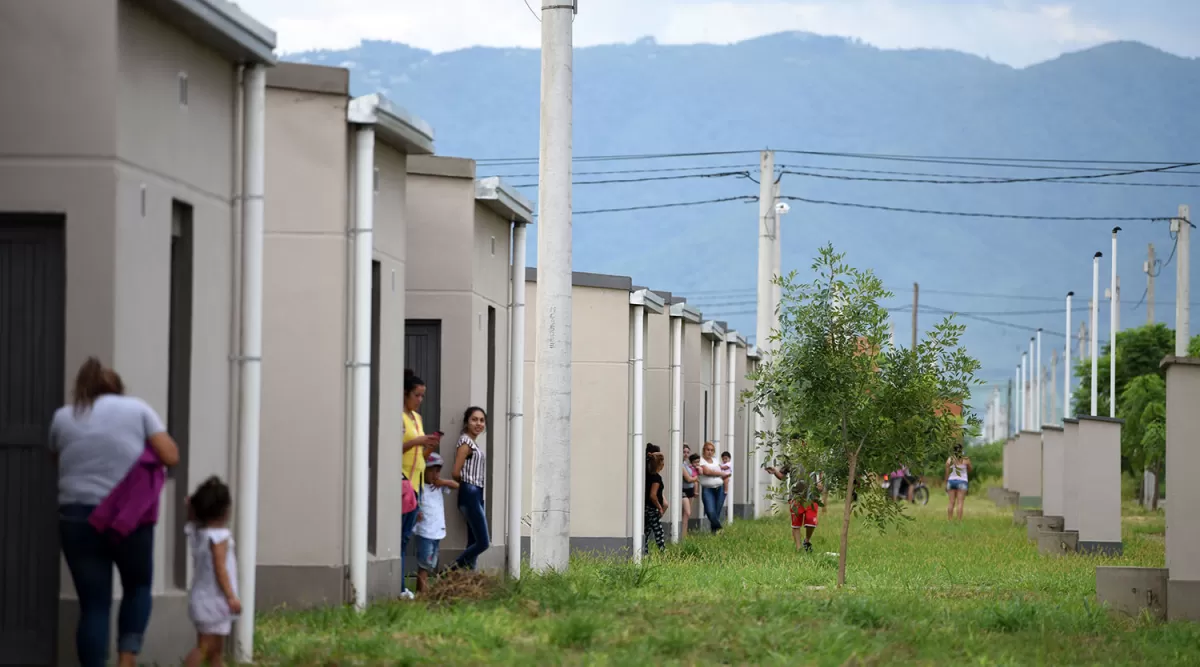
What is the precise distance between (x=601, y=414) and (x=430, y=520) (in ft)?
32.0

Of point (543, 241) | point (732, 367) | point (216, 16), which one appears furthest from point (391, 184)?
point (732, 367)

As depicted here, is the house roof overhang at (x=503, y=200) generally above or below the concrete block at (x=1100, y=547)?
above

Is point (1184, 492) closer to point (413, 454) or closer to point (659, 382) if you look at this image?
point (413, 454)

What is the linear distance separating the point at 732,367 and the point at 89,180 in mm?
30040

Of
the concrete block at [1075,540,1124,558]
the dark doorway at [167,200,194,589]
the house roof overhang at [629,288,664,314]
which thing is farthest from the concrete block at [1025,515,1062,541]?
the dark doorway at [167,200,194,589]

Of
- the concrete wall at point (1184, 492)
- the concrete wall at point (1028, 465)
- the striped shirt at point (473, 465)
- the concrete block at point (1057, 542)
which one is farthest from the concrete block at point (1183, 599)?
the concrete wall at point (1028, 465)

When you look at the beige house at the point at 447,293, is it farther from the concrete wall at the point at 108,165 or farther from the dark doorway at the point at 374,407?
the concrete wall at the point at 108,165

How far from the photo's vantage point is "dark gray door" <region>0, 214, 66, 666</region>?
32.0 ft

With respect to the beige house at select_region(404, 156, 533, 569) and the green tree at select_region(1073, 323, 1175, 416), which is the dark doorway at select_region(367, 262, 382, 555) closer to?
the beige house at select_region(404, 156, 533, 569)

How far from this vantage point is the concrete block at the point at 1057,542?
28.6m

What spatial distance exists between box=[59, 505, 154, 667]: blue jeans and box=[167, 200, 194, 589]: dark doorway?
141 centimetres

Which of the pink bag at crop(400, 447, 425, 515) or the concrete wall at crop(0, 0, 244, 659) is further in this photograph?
the pink bag at crop(400, 447, 425, 515)

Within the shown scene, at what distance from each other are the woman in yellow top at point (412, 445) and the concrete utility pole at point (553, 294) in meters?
2.08

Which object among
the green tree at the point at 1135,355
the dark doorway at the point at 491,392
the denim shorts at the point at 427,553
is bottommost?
the denim shorts at the point at 427,553
